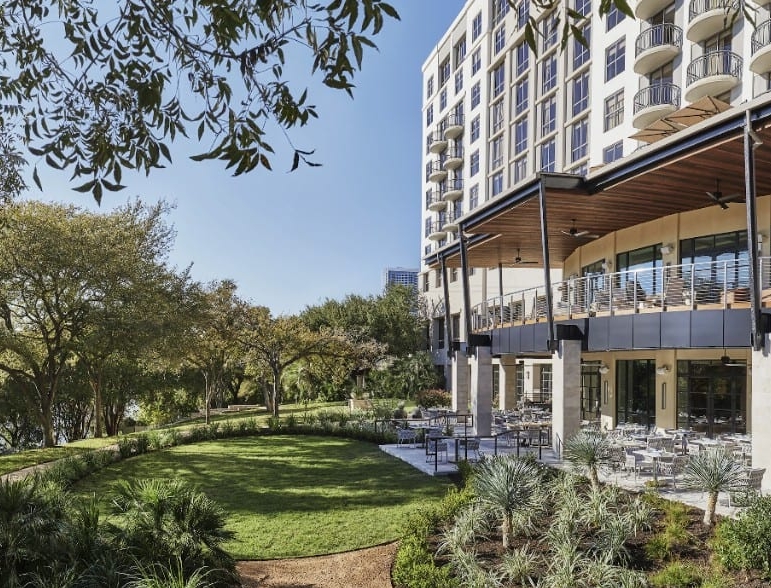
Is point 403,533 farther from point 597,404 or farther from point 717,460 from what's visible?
point 597,404

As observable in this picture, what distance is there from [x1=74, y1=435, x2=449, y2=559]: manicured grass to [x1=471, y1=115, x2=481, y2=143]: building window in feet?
105

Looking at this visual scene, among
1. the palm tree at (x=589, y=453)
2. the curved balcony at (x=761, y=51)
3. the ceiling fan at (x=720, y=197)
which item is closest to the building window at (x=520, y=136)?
the curved balcony at (x=761, y=51)

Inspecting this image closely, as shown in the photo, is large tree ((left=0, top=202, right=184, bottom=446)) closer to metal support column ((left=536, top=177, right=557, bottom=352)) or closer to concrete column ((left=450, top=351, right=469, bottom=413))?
concrete column ((left=450, top=351, right=469, bottom=413))

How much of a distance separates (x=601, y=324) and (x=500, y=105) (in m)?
31.4

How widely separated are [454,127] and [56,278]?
37141 mm

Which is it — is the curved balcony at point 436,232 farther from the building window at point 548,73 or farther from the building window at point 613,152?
the building window at point 613,152

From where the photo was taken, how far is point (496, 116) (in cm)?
4584

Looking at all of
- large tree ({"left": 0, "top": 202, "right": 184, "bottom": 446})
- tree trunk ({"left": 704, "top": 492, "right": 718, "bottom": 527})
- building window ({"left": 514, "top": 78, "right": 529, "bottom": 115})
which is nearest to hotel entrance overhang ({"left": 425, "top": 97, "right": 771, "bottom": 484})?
tree trunk ({"left": 704, "top": 492, "right": 718, "bottom": 527})

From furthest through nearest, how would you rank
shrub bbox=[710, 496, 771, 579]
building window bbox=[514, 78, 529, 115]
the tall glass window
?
building window bbox=[514, 78, 529, 115] → the tall glass window → shrub bbox=[710, 496, 771, 579]

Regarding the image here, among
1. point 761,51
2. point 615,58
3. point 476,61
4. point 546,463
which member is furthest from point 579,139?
point 546,463

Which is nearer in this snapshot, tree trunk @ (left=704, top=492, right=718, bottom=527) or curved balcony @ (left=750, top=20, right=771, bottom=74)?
tree trunk @ (left=704, top=492, right=718, bottom=527)

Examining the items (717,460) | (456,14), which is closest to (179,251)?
(717,460)

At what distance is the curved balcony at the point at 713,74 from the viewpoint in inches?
936

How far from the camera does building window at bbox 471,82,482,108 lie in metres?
48.3
